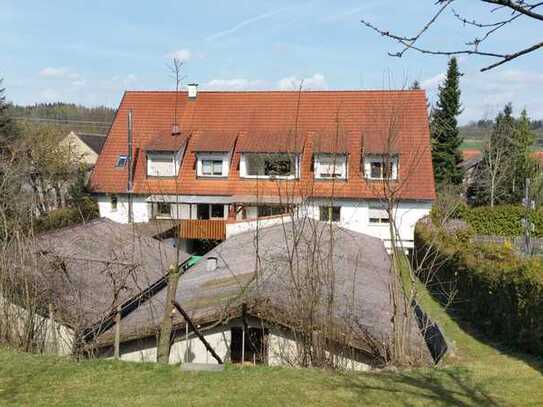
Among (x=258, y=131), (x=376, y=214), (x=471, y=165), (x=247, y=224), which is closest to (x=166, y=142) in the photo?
(x=258, y=131)

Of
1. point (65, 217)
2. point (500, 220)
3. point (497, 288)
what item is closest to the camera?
point (497, 288)

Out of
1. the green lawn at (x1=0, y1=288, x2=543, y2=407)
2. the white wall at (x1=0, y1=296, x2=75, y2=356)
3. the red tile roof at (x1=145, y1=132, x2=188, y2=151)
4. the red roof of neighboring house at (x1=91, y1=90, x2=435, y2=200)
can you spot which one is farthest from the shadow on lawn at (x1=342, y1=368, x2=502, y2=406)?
the red tile roof at (x1=145, y1=132, x2=188, y2=151)

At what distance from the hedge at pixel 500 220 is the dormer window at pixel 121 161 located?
1958 cm

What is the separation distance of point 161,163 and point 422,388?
952 inches

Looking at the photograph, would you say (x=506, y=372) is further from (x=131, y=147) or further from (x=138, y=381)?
(x=131, y=147)

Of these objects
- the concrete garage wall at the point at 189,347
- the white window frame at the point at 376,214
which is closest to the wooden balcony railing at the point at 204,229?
the white window frame at the point at 376,214

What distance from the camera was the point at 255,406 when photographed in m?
6.55

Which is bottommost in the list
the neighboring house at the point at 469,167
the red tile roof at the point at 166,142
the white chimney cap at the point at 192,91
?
the neighboring house at the point at 469,167

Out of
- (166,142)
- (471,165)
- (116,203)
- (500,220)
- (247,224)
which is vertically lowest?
(500,220)

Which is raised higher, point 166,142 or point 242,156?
point 166,142

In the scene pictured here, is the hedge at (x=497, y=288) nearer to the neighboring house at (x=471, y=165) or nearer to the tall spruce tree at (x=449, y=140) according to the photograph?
the tall spruce tree at (x=449, y=140)

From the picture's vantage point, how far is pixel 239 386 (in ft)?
23.8

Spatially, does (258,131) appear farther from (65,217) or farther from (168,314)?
(168,314)

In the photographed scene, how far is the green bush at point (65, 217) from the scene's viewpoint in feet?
79.5
